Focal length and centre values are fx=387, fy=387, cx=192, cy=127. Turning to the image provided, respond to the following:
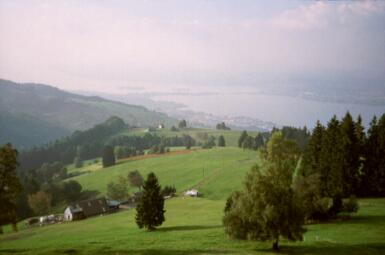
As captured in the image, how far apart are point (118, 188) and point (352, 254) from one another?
70.8m

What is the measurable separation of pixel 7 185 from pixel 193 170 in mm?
77529

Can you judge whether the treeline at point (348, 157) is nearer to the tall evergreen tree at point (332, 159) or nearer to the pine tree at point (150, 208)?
the tall evergreen tree at point (332, 159)

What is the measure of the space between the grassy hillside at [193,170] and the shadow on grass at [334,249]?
43.5 metres

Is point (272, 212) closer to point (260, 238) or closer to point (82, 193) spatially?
point (260, 238)

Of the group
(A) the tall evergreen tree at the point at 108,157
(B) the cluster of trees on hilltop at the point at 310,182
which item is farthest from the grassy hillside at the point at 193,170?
(B) the cluster of trees on hilltop at the point at 310,182

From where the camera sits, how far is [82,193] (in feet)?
326

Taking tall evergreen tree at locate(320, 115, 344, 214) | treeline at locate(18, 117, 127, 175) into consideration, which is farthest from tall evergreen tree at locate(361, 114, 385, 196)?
treeline at locate(18, 117, 127, 175)

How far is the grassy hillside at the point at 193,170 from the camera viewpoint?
83188 mm

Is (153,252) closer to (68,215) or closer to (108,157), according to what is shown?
(68,215)

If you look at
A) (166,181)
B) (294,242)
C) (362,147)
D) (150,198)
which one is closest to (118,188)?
(166,181)

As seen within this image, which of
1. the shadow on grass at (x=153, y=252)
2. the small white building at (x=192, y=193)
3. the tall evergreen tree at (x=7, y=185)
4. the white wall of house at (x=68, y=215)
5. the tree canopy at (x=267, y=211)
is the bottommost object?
the white wall of house at (x=68, y=215)

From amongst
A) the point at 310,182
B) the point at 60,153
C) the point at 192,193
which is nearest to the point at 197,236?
the point at 310,182

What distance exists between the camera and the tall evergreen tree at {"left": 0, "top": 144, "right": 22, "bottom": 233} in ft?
85.9

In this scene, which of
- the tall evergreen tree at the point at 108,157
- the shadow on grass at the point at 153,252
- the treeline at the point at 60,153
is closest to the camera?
the shadow on grass at the point at 153,252
